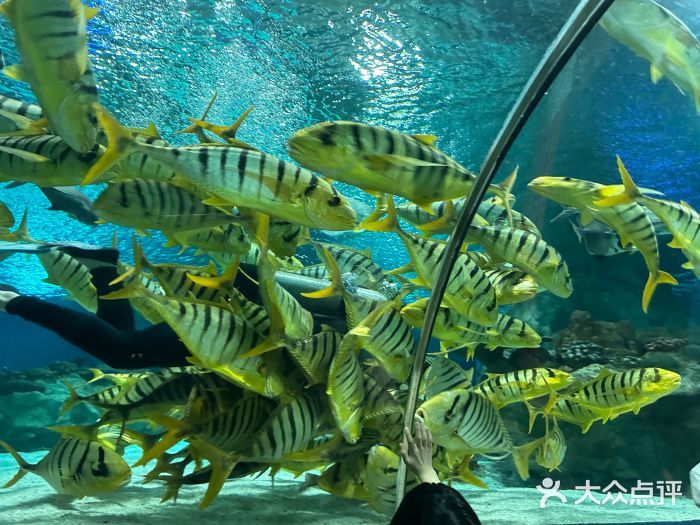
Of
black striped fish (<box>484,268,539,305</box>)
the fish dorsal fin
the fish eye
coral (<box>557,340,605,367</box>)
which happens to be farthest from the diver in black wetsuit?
coral (<box>557,340,605,367</box>)

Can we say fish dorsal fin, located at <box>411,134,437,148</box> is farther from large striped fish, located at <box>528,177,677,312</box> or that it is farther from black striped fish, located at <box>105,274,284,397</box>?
black striped fish, located at <box>105,274,284,397</box>

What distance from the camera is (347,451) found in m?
3.25

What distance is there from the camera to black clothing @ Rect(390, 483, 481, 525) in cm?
155

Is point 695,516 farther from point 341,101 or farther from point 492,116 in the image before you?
point 341,101

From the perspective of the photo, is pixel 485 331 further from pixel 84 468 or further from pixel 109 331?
pixel 109 331

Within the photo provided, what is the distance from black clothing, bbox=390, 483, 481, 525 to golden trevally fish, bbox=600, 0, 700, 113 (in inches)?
72.6

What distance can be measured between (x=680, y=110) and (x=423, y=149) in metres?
5.51

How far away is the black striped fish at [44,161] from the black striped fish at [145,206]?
0.54 feet

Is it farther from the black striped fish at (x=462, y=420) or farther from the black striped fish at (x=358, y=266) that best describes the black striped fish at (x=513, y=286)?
the black striped fish at (x=358, y=266)

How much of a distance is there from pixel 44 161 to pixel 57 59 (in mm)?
705

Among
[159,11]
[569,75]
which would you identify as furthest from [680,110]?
[159,11]

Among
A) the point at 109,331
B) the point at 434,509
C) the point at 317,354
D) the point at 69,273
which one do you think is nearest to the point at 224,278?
the point at 317,354

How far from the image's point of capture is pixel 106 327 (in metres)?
4.55

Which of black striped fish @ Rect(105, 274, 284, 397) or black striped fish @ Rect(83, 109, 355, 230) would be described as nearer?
black striped fish @ Rect(83, 109, 355, 230)
